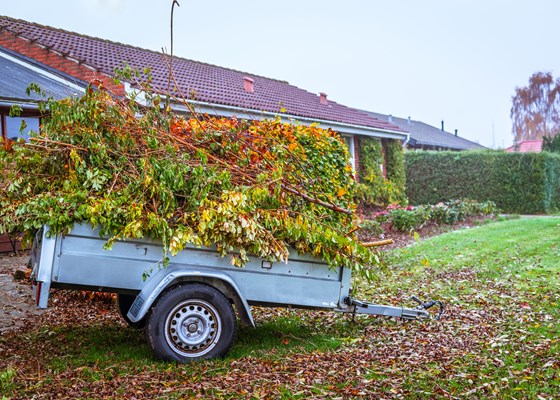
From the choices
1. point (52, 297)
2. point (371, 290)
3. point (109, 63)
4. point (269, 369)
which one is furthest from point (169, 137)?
point (109, 63)

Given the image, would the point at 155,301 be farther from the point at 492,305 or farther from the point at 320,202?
the point at 492,305

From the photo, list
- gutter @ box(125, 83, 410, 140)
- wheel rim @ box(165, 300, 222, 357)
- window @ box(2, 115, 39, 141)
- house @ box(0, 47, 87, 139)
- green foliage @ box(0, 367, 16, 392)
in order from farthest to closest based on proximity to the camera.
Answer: gutter @ box(125, 83, 410, 140), window @ box(2, 115, 39, 141), house @ box(0, 47, 87, 139), wheel rim @ box(165, 300, 222, 357), green foliage @ box(0, 367, 16, 392)

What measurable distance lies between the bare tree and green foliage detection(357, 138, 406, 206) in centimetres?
4529

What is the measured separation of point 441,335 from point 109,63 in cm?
1287

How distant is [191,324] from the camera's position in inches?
208

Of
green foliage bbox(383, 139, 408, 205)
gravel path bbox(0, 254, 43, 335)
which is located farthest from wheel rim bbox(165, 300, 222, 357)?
green foliage bbox(383, 139, 408, 205)

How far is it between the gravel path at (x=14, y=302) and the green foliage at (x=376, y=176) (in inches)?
491

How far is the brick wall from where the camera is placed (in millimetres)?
15463

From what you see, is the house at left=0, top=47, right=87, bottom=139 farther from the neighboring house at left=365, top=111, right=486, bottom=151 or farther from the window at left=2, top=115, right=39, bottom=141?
the neighboring house at left=365, top=111, right=486, bottom=151

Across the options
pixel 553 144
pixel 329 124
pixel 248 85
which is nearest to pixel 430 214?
pixel 329 124

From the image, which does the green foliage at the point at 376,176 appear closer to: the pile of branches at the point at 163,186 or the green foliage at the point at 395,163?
the green foliage at the point at 395,163

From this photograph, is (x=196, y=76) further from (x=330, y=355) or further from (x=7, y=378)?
(x=7, y=378)

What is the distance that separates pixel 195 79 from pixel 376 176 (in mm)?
6952

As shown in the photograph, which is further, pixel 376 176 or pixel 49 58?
pixel 376 176
